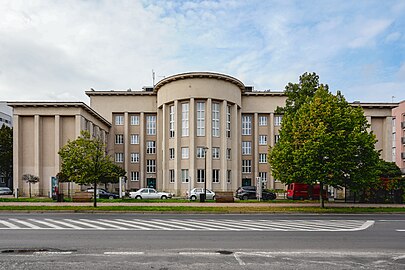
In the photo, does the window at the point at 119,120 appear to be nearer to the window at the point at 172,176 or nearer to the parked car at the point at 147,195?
the window at the point at 172,176

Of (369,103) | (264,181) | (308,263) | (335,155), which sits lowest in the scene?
(264,181)

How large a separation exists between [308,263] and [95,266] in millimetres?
5243

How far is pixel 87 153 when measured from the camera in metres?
27.0

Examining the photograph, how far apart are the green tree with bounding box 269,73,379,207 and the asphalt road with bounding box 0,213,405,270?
928 cm

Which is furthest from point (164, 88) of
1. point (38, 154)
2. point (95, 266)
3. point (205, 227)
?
point (95, 266)

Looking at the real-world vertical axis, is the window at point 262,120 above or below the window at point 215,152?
above

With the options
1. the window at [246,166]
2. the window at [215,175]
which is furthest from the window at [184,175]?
the window at [246,166]

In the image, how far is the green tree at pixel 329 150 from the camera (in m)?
24.5

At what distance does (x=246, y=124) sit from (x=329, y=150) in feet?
112

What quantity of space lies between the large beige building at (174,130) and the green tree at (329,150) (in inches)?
461

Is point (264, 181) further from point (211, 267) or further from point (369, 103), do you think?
point (211, 267)

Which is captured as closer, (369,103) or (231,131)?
(231,131)

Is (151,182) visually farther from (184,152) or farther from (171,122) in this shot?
(171,122)

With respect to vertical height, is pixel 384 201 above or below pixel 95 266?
below
